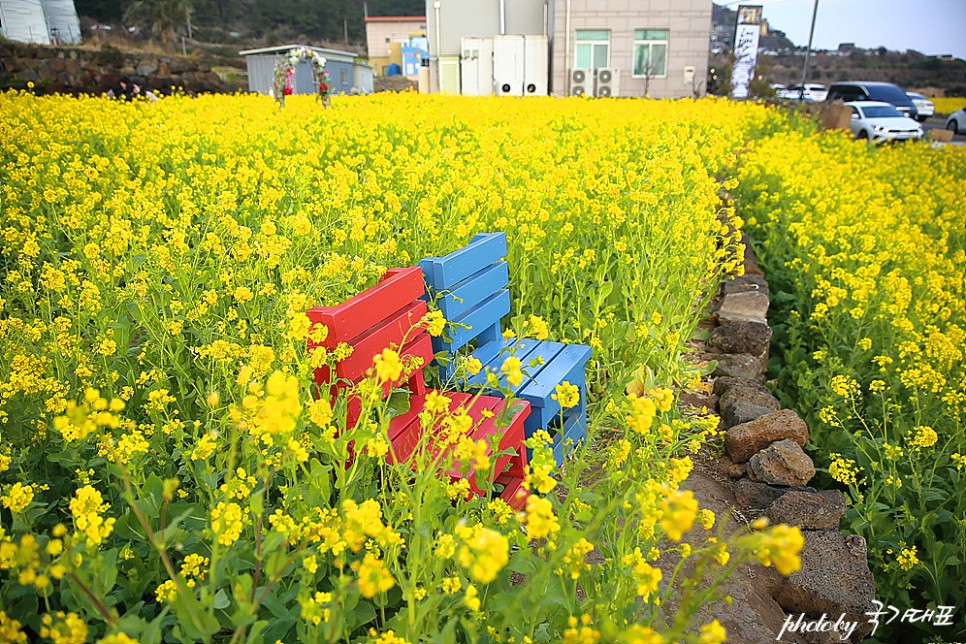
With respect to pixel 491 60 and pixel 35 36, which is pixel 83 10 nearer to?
pixel 35 36

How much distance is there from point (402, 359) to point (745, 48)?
2422 centimetres

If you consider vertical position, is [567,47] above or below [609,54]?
above

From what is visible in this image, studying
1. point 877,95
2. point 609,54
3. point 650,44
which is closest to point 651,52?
point 650,44

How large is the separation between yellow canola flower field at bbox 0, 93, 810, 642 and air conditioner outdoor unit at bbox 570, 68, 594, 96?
56.7 ft

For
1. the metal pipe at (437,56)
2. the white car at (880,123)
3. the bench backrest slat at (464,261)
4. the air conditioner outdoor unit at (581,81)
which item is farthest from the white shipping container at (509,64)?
the bench backrest slat at (464,261)

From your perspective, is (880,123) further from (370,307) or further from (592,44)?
(370,307)

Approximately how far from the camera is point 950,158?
840 centimetres

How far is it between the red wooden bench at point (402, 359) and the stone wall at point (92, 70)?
14.7 meters

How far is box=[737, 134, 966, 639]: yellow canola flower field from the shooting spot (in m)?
2.74

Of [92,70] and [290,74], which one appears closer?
[290,74]

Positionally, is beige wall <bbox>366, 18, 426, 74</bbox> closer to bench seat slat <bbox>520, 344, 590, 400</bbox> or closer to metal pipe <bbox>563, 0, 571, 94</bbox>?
metal pipe <bbox>563, 0, 571, 94</bbox>

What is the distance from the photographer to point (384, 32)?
5056cm

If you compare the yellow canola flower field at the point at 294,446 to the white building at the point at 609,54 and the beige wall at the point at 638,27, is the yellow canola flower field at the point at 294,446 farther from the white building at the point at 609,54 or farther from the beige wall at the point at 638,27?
the beige wall at the point at 638,27

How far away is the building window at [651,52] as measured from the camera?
22.6 m
